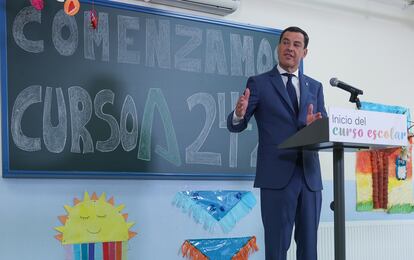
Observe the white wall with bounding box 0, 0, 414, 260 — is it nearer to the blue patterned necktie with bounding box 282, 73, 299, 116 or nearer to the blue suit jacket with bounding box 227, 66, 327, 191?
the blue suit jacket with bounding box 227, 66, 327, 191

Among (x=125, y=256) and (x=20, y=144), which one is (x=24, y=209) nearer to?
(x=20, y=144)

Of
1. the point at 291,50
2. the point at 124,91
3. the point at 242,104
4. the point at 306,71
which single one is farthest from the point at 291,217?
the point at 306,71

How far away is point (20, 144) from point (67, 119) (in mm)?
291

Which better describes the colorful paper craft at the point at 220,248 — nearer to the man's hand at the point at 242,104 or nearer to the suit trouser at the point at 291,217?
the suit trouser at the point at 291,217

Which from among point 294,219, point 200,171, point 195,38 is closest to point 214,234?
point 200,171

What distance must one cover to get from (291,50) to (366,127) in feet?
2.39

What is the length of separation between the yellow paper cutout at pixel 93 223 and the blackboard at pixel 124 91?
18 centimetres

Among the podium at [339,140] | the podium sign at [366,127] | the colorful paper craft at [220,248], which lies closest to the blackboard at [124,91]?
the colorful paper craft at [220,248]

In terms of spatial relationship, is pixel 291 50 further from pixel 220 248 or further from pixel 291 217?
pixel 220 248

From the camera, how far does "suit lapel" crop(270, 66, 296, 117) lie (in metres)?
2.17

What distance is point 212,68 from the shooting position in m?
3.13

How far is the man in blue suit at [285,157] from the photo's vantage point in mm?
2051

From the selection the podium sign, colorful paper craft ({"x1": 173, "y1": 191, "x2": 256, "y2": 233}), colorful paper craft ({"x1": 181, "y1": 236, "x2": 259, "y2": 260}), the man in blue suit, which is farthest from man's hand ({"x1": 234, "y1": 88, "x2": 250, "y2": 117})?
colorful paper craft ({"x1": 181, "y1": 236, "x2": 259, "y2": 260})

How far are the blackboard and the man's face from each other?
0.90 metres
